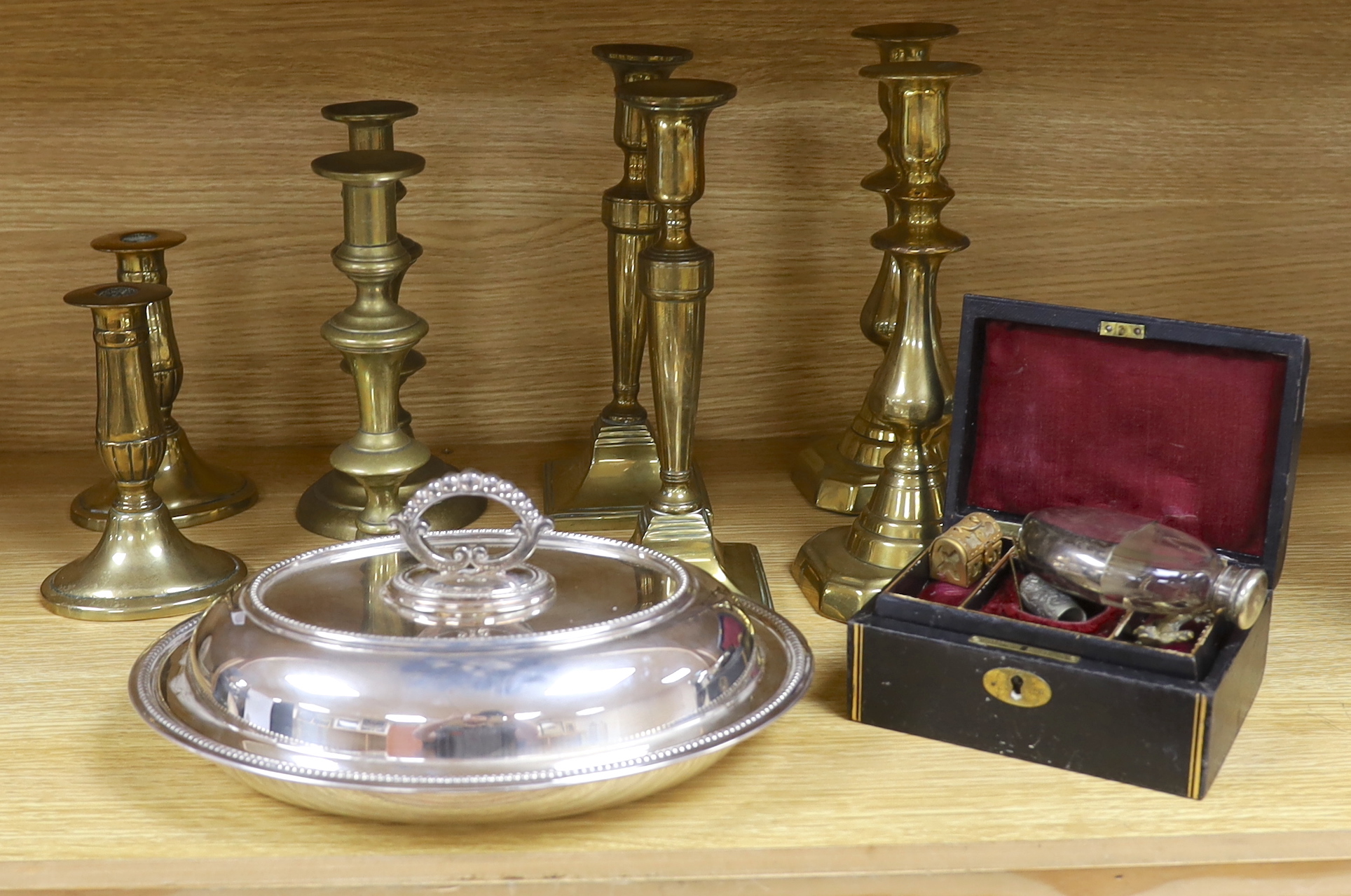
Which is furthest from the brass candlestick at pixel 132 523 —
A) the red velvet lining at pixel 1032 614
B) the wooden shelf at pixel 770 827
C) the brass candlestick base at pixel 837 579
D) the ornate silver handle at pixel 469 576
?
the red velvet lining at pixel 1032 614

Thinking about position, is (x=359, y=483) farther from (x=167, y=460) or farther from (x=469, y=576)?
(x=469, y=576)

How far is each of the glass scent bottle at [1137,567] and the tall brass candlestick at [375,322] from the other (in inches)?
14.9

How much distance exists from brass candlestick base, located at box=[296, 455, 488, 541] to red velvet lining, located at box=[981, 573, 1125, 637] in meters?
0.37

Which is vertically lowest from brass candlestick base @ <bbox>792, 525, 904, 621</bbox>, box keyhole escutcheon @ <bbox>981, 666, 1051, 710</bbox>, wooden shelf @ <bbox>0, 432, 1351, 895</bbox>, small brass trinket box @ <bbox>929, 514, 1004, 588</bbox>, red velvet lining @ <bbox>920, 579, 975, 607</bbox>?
wooden shelf @ <bbox>0, 432, 1351, 895</bbox>

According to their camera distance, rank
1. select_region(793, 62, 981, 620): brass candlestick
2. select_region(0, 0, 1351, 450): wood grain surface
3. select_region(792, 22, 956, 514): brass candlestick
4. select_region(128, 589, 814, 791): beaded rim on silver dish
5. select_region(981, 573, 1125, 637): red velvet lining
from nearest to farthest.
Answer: select_region(128, 589, 814, 791): beaded rim on silver dish → select_region(981, 573, 1125, 637): red velvet lining → select_region(793, 62, 981, 620): brass candlestick → select_region(792, 22, 956, 514): brass candlestick → select_region(0, 0, 1351, 450): wood grain surface

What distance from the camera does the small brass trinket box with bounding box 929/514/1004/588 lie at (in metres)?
0.78

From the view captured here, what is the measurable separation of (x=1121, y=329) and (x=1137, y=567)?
0.14 meters

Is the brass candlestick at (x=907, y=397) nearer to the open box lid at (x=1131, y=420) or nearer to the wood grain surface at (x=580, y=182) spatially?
the open box lid at (x=1131, y=420)

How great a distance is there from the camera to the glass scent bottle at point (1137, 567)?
2.28ft

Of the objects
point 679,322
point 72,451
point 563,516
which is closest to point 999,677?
point 679,322

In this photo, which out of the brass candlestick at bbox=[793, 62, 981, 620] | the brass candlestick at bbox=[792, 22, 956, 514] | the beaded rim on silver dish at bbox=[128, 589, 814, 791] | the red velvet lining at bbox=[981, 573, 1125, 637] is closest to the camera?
the beaded rim on silver dish at bbox=[128, 589, 814, 791]

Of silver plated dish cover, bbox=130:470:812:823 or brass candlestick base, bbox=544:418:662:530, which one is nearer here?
silver plated dish cover, bbox=130:470:812:823

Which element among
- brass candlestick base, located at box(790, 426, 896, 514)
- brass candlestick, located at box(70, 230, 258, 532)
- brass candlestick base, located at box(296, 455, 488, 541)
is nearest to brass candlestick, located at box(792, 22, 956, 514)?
brass candlestick base, located at box(790, 426, 896, 514)

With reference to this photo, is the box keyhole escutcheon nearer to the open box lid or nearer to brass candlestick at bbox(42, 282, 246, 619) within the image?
the open box lid
